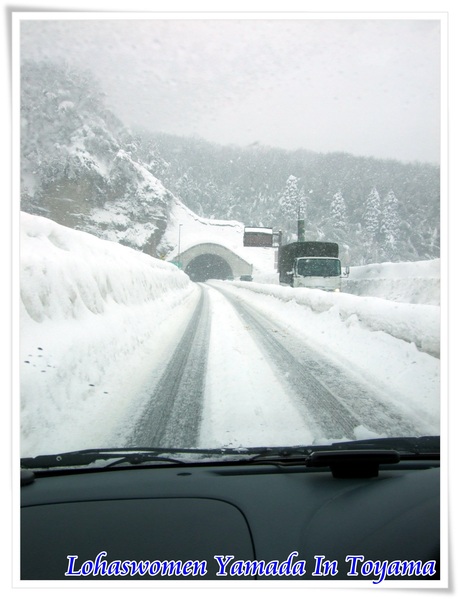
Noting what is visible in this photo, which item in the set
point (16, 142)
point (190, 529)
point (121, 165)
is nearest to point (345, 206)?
point (121, 165)

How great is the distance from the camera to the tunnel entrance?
8586 mm

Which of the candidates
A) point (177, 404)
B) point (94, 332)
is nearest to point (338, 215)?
point (177, 404)

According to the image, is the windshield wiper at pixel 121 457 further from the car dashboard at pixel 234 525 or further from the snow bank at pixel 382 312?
the snow bank at pixel 382 312

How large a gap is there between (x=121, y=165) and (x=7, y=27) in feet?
11.0

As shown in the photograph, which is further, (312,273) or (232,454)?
(312,273)

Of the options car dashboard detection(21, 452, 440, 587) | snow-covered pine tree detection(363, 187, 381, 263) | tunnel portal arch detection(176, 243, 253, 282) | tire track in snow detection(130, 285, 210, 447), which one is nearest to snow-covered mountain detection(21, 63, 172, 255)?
tunnel portal arch detection(176, 243, 253, 282)

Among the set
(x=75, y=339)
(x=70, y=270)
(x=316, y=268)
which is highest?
(x=316, y=268)

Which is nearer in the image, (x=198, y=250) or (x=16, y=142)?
(x=16, y=142)

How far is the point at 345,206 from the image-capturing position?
5.95 metres

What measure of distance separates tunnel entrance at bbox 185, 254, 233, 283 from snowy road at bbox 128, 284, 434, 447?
1436 millimetres

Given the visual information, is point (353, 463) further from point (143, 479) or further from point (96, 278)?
point (96, 278)

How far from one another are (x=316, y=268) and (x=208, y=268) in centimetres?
452

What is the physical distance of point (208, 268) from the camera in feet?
29.2

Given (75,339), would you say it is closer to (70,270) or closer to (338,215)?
(70,270)
